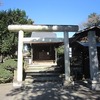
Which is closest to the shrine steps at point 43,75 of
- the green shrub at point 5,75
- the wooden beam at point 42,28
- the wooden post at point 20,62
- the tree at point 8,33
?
the green shrub at point 5,75

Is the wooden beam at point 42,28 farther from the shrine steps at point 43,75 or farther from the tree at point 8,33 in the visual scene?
the tree at point 8,33

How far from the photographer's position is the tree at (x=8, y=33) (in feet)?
71.4

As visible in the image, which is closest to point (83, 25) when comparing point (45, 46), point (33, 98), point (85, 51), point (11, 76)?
point (45, 46)

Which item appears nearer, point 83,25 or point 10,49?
point 10,49

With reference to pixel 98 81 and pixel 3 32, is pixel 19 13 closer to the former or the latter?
pixel 3 32

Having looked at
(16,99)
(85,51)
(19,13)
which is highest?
(19,13)

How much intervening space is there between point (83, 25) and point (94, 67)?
31.8m

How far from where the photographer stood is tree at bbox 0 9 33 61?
21761 millimetres

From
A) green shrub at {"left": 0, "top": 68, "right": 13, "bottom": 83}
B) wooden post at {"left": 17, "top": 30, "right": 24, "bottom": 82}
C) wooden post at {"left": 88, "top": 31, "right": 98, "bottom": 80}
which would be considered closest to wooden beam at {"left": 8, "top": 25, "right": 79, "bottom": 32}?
wooden post at {"left": 17, "top": 30, "right": 24, "bottom": 82}

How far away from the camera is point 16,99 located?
8.95m

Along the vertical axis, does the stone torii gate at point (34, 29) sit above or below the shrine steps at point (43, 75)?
above

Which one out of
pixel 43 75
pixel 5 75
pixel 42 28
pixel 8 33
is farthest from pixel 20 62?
pixel 8 33

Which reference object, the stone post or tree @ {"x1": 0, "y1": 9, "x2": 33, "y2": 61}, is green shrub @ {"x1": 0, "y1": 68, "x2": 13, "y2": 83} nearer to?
the stone post

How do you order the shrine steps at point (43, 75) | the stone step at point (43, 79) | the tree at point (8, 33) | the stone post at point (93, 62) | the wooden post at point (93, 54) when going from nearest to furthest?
the stone post at point (93, 62)
the wooden post at point (93, 54)
the stone step at point (43, 79)
the shrine steps at point (43, 75)
the tree at point (8, 33)
